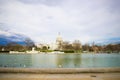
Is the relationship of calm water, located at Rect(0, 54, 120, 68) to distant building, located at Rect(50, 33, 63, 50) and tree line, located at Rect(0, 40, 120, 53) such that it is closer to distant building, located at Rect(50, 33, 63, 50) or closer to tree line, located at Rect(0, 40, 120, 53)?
tree line, located at Rect(0, 40, 120, 53)

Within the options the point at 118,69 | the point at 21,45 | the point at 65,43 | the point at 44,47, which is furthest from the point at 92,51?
the point at 118,69

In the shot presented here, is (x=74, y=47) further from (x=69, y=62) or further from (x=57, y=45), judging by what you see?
(x=69, y=62)

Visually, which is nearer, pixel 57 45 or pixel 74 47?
pixel 74 47

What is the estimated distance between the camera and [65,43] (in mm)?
73312

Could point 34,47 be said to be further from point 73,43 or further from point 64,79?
point 64,79

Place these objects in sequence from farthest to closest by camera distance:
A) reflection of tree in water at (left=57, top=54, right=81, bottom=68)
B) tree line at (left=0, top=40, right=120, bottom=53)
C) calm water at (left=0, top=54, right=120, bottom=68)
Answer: tree line at (left=0, top=40, right=120, bottom=53)
calm water at (left=0, top=54, right=120, bottom=68)
reflection of tree in water at (left=57, top=54, right=81, bottom=68)

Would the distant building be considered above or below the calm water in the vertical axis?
above

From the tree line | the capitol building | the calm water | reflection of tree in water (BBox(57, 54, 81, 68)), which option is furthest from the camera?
the capitol building

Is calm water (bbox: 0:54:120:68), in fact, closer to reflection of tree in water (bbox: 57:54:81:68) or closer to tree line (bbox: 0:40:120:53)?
reflection of tree in water (bbox: 57:54:81:68)

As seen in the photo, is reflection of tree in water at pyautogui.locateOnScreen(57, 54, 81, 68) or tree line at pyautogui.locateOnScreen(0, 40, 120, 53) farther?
tree line at pyautogui.locateOnScreen(0, 40, 120, 53)

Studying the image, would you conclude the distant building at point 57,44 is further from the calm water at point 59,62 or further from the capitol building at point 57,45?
the calm water at point 59,62

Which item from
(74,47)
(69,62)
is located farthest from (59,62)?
(74,47)

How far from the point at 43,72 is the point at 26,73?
0.68 m

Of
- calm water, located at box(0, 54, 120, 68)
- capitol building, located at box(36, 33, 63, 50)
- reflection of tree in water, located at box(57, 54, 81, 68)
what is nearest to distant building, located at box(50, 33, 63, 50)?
capitol building, located at box(36, 33, 63, 50)
